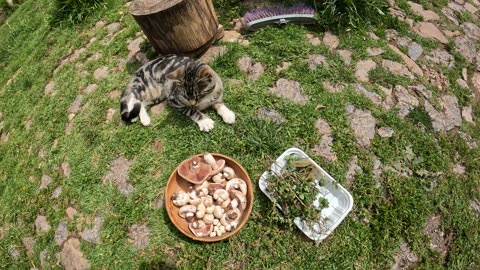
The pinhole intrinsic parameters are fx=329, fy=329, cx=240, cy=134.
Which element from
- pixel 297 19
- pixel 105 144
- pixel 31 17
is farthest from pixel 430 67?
pixel 31 17

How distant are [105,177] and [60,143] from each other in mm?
964

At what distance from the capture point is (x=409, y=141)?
358 cm

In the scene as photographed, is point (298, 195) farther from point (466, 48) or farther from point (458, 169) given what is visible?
point (466, 48)

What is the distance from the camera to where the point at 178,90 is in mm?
3594

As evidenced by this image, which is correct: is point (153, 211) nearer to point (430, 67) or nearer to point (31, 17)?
point (430, 67)

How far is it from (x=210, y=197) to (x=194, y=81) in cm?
120

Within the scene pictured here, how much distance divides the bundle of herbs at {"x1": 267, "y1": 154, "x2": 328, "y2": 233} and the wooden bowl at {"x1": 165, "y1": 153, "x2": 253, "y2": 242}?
23 centimetres

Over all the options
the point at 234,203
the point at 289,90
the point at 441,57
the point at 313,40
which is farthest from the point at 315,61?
the point at 234,203

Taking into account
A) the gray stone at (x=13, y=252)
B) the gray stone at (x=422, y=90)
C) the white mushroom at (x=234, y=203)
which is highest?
the white mushroom at (x=234, y=203)

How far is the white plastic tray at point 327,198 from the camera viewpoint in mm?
2957

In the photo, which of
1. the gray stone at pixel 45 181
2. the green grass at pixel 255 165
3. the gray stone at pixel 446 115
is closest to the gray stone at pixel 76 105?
the green grass at pixel 255 165

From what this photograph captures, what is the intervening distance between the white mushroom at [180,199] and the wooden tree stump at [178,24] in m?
1.95

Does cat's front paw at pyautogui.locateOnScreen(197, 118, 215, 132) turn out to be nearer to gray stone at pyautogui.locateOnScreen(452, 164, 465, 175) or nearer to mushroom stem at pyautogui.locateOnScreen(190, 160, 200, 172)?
mushroom stem at pyautogui.locateOnScreen(190, 160, 200, 172)

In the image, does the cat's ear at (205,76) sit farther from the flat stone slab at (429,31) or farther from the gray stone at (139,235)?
the flat stone slab at (429,31)
